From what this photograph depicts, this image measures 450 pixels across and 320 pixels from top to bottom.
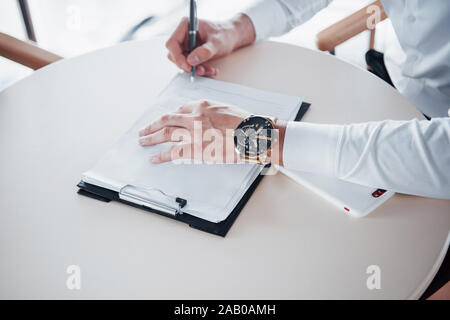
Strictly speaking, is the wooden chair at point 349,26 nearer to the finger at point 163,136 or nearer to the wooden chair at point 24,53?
the finger at point 163,136

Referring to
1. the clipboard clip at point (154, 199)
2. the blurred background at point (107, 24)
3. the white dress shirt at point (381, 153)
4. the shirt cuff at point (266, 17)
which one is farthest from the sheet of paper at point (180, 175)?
the blurred background at point (107, 24)

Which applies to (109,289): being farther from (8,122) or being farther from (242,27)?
(242,27)

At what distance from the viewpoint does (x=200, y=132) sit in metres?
0.84

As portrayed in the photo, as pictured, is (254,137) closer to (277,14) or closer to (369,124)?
(369,124)

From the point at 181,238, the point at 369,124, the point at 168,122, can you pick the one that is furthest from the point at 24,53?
the point at 369,124

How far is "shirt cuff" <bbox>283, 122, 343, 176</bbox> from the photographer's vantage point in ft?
2.55

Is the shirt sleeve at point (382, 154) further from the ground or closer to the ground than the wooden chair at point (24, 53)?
closer to the ground

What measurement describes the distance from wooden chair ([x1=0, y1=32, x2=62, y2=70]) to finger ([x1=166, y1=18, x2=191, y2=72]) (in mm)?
369

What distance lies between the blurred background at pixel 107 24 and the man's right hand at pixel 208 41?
1346 mm

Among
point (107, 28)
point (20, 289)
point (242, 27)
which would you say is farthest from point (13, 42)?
point (107, 28)

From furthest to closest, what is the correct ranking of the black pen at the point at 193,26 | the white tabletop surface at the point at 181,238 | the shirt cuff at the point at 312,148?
the black pen at the point at 193,26 → the shirt cuff at the point at 312,148 → the white tabletop surface at the point at 181,238

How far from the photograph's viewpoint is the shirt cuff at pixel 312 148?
2.55 ft

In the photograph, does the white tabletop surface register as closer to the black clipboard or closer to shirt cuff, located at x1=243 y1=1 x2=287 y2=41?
the black clipboard

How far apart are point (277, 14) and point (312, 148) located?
59 cm
